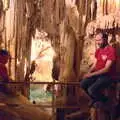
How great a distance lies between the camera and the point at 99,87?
5801 mm

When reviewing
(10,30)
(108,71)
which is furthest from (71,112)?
(10,30)

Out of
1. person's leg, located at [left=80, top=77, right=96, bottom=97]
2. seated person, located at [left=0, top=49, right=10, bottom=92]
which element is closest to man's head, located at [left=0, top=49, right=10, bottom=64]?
seated person, located at [left=0, top=49, right=10, bottom=92]

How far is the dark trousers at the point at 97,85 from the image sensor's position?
5.80 metres

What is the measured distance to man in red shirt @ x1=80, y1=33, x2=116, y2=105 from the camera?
5.82m

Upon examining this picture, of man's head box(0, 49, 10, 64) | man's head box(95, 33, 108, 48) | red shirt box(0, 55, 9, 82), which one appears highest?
man's head box(95, 33, 108, 48)

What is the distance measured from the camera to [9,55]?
6.37 metres

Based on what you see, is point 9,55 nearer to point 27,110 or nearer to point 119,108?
point 27,110

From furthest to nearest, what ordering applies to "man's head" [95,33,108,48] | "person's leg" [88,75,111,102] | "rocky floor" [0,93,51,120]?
"rocky floor" [0,93,51,120] < "man's head" [95,33,108,48] < "person's leg" [88,75,111,102]

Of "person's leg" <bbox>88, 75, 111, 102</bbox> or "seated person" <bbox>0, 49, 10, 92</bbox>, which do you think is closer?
"person's leg" <bbox>88, 75, 111, 102</bbox>

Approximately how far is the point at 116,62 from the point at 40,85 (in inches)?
41.3

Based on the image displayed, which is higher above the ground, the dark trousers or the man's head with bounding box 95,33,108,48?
the man's head with bounding box 95,33,108,48

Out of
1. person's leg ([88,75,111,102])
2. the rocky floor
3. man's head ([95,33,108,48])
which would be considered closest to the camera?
person's leg ([88,75,111,102])

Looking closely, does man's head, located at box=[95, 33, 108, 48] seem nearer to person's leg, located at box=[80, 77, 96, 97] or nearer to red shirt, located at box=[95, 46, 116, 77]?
red shirt, located at box=[95, 46, 116, 77]

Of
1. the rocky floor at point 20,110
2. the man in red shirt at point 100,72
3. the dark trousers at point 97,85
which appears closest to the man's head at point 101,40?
the man in red shirt at point 100,72
